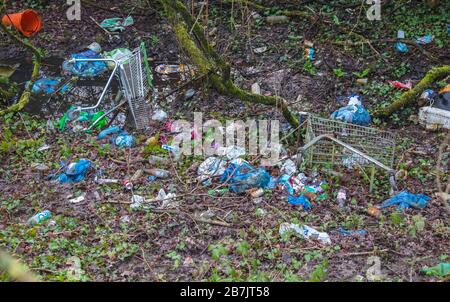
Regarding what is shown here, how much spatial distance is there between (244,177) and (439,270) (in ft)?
6.35

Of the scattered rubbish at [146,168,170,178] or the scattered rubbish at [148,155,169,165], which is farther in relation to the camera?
the scattered rubbish at [148,155,169,165]

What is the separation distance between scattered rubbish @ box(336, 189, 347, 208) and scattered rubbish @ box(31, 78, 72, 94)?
3.97 meters

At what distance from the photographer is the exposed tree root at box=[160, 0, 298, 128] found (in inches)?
218

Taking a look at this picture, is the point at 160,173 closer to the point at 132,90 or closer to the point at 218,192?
the point at 218,192

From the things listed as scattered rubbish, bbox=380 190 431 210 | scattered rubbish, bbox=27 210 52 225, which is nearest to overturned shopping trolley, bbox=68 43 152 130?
scattered rubbish, bbox=27 210 52 225

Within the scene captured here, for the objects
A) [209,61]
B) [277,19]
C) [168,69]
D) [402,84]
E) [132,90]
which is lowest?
[168,69]

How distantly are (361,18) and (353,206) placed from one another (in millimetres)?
3724

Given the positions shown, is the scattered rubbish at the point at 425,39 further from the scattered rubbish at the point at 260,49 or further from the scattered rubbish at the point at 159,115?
the scattered rubbish at the point at 159,115

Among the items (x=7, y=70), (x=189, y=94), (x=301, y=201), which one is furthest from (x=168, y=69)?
(x=301, y=201)

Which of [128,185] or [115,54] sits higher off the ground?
[115,54]

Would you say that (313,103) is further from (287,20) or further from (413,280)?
(413,280)

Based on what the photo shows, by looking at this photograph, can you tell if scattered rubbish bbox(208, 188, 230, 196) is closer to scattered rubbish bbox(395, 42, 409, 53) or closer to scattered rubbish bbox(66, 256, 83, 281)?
scattered rubbish bbox(66, 256, 83, 281)

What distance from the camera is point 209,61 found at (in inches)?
259

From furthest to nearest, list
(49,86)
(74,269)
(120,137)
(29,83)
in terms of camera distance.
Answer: (49,86) < (29,83) < (120,137) < (74,269)
